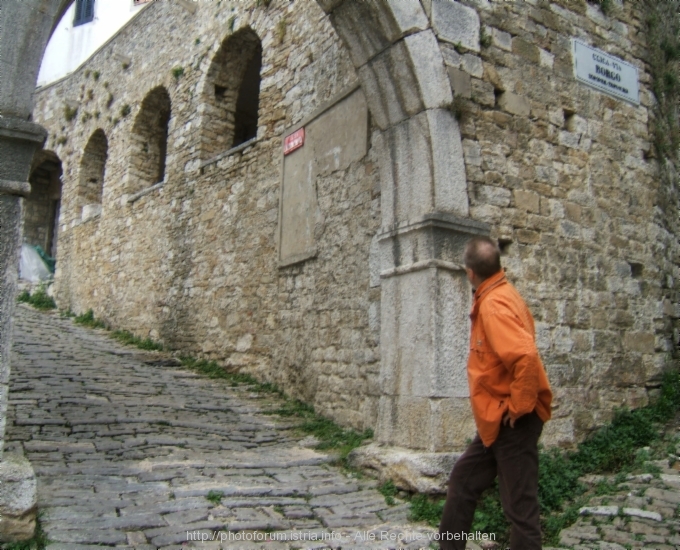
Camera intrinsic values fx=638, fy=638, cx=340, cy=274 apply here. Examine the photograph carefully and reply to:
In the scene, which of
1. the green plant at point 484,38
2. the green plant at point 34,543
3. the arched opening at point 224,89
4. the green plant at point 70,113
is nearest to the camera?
the green plant at point 34,543

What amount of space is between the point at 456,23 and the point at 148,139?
7.88 metres

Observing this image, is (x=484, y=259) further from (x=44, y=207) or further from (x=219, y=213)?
(x=44, y=207)

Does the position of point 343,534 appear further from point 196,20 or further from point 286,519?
point 196,20

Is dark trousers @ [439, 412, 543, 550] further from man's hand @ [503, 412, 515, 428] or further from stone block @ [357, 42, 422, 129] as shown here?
stone block @ [357, 42, 422, 129]

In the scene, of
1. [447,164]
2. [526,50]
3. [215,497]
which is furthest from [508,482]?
[526,50]

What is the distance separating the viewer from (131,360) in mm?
8062

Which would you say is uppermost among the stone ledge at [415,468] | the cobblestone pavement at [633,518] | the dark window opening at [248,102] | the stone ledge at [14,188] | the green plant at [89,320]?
the dark window opening at [248,102]

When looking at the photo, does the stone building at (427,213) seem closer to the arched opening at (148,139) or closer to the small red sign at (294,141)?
the small red sign at (294,141)

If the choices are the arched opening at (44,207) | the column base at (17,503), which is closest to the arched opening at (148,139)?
the arched opening at (44,207)

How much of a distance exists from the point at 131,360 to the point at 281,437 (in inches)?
138

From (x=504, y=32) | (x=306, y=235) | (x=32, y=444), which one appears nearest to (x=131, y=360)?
(x=306, y=235)

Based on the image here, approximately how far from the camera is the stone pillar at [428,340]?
4102 mm

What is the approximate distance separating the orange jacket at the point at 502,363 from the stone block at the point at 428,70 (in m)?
2.00

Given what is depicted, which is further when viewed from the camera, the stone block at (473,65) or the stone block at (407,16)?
the stone block at (473,65)
